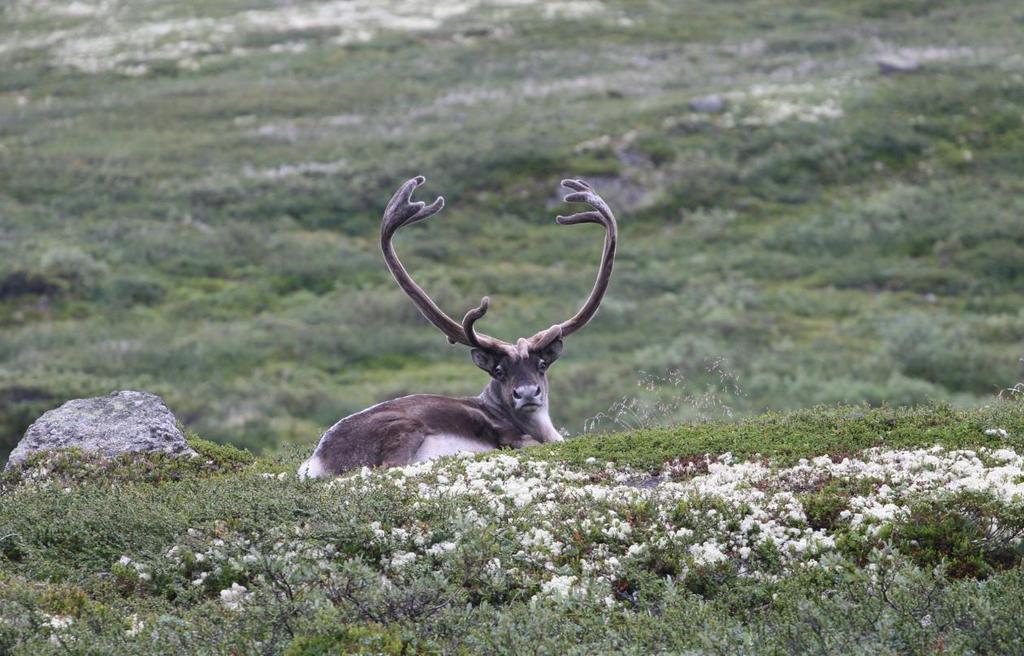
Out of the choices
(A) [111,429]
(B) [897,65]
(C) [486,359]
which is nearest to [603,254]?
(C) [486,359]

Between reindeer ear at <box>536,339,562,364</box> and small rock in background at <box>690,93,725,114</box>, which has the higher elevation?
reindeer ear at <box>536,339,562,364</box>

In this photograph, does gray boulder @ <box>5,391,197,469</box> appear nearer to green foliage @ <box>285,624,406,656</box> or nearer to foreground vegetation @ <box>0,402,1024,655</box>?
foreground vegetation @ <box>0,402,1024,655</box>

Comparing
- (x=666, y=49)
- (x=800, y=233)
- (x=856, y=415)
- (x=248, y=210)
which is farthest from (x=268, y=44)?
(x=856, y=415)

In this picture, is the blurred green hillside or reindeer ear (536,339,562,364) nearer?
reindeer ear (536,339,562,364)

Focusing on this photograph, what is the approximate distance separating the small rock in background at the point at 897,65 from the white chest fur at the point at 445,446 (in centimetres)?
5285

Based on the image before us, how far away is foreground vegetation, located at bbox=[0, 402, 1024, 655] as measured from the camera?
24.8 feet

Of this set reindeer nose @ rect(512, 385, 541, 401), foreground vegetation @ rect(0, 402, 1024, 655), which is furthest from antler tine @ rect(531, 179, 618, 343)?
foreground vegetation @ rect(0, 402, 1024, 655)

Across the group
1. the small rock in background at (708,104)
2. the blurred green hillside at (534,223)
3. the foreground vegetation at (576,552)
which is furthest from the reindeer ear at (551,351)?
the small rock in background at (708,104)

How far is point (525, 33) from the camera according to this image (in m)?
84.1

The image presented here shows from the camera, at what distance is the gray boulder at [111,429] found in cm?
1438

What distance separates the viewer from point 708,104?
2270 inches

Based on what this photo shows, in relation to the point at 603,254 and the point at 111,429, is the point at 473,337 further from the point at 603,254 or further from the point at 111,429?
the point at 111,429

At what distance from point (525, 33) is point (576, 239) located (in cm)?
3933

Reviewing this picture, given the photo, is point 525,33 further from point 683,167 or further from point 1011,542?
point 1011,542
